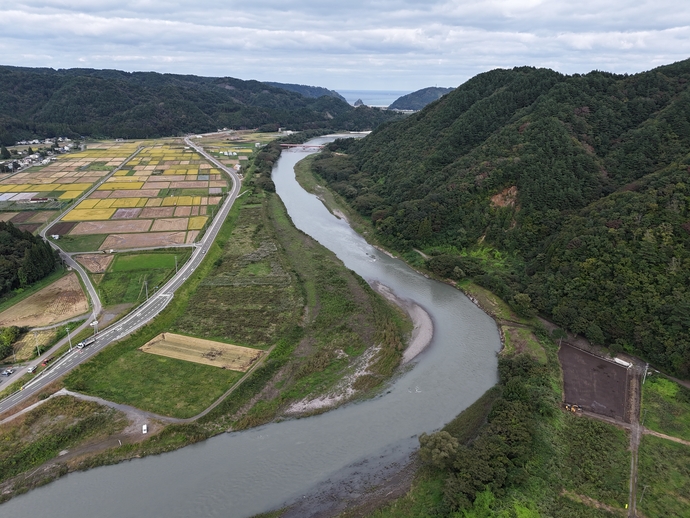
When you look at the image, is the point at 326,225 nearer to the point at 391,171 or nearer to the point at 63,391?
the point at 391,171

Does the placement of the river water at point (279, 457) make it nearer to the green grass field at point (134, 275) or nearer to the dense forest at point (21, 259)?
the green grass field at point (134, 275)

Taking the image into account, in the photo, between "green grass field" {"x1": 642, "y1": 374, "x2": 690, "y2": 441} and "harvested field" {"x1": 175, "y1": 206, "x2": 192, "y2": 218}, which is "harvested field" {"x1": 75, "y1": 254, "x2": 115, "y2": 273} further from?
"green grass field" {"x1": 642, "y1": 374, "x2": 690, "y2": 441}

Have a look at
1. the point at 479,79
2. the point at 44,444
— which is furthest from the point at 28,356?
the point at 479,79

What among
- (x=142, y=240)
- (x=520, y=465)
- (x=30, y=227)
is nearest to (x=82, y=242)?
(x=142, y=240)

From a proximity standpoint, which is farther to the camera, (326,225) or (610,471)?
(326,225)

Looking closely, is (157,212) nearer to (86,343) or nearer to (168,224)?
(168,224)

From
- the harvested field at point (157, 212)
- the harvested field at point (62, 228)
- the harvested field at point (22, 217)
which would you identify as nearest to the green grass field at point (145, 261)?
the harvested field at point (62, 228)
